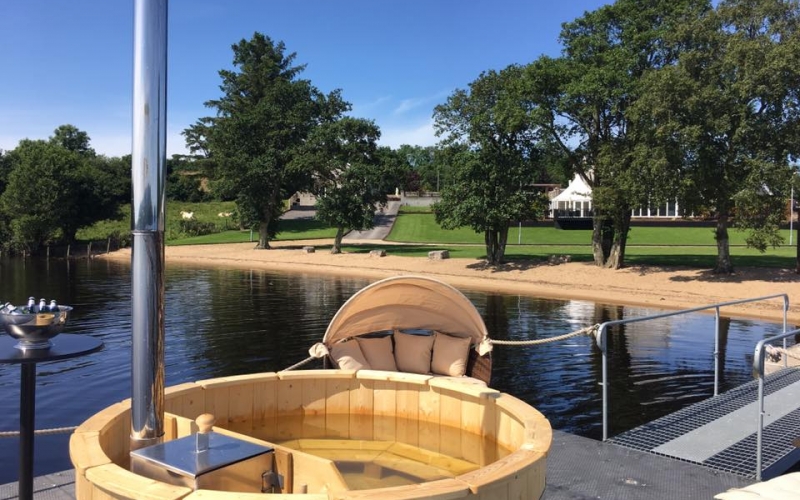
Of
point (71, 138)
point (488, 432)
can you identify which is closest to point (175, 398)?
point (488, 432)

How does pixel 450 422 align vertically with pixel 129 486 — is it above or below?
below

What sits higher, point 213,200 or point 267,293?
point 213,200

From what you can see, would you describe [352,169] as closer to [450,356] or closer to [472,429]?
[450,356]

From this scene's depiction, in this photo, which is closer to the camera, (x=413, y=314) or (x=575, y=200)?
(x=413, y=314)

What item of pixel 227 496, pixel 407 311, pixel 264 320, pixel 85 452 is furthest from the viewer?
pixel 264 320

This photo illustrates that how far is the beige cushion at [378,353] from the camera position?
399 inches

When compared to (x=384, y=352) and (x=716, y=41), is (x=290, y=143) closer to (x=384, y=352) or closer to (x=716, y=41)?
(x=716, y=41)

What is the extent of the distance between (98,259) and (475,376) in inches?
2137

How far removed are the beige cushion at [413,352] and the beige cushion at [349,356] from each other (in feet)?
2.00

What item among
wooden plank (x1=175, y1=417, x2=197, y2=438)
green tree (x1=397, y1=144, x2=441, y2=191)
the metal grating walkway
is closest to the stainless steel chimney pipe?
wooden plank (x1=175, y1=417, x2=197, y2=438)

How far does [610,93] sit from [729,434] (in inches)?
1070

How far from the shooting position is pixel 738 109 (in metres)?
28.4

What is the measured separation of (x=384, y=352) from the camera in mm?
10297

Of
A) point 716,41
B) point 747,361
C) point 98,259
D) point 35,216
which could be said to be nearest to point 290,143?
point 98,259
